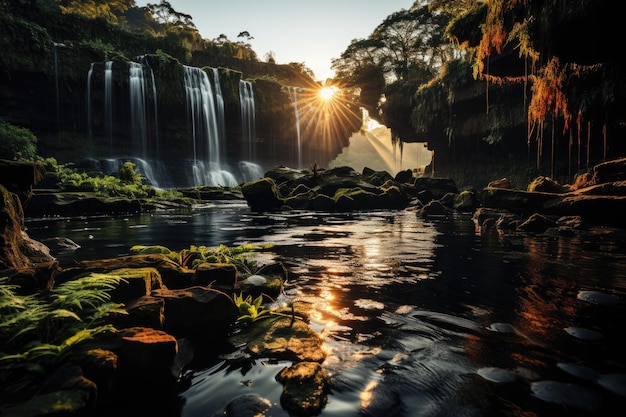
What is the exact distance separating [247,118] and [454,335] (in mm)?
45693

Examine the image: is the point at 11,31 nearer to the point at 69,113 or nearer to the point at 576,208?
the point at 69,113

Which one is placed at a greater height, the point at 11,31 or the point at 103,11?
the point at 103,11

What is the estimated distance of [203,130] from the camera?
42094mm

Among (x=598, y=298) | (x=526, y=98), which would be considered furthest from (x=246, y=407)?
(x=526, y=98)

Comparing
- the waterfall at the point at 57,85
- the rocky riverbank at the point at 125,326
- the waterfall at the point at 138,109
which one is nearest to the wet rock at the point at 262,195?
the rocky riverbank at the point at 125,326

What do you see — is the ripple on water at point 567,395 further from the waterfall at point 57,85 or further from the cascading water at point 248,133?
the cascading water at point 248,133

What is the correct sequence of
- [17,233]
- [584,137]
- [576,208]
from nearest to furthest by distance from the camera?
[17,233], [576,208], [584,137]

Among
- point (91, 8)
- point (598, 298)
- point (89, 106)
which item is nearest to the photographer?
point (598, 298)

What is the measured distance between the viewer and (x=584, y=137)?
19359 mm

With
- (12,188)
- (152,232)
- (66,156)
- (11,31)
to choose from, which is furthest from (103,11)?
(12,188)

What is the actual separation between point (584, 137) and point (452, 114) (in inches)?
464

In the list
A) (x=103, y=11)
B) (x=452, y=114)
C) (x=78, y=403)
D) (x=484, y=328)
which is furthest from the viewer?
(x=103, y=11)

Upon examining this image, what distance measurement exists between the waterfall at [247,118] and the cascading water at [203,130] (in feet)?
13.2

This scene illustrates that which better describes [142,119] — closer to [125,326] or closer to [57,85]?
[57,85]
